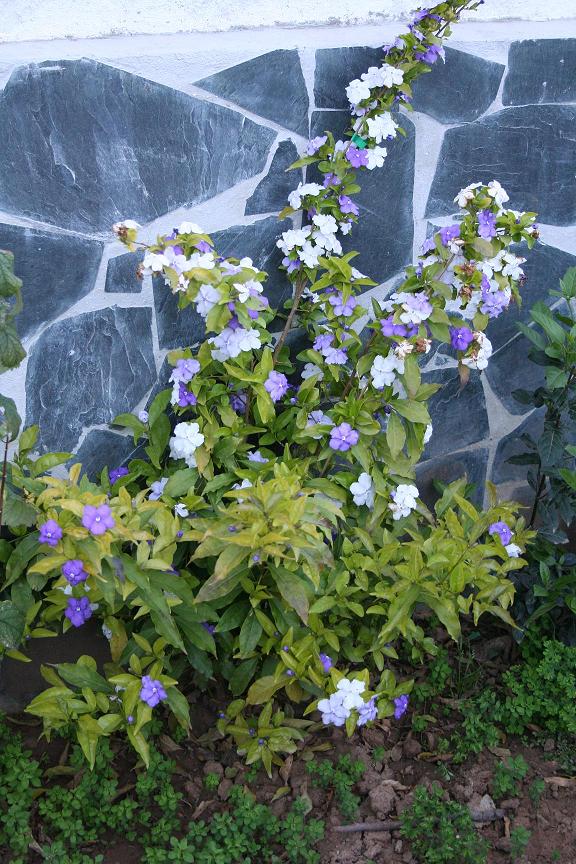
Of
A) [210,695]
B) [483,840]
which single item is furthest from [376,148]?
[483,840]

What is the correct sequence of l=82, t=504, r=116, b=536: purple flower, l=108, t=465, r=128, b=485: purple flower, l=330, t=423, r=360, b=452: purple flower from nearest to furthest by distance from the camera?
l=82, t=504, r=116, b=536: purple flower → l=330, t=423, r=360, b=452: purple flower → l=108, t=465, r=128, b=485: purple flower

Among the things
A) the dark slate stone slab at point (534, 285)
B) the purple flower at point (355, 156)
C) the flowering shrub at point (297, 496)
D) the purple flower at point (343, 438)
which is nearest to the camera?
the flowering shrub at point (297, 496)

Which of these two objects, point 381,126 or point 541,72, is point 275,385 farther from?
point 541,72

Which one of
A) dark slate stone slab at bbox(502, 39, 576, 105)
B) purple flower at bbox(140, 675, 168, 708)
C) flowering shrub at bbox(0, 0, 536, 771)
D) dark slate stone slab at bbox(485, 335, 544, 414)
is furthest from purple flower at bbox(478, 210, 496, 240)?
purple flower at bbox(140, 675, 168, 708)

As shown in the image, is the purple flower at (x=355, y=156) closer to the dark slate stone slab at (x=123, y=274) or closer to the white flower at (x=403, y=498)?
the dark slate stone slab at (x=123, y=274)

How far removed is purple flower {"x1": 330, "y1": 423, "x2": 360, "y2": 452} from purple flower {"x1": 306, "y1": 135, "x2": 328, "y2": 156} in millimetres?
740

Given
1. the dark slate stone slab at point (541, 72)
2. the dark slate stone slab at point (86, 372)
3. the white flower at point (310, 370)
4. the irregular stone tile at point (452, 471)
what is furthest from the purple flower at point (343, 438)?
the dark slate stone slab at point (541, 72)

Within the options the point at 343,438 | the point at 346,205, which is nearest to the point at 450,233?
the point at 346,205

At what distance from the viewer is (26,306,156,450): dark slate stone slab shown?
2.33m

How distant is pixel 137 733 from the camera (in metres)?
2.09

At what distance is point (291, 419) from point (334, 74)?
92 cm

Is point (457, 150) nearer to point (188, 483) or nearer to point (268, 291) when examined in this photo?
point (268, 291)

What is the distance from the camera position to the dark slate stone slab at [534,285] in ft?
9.30

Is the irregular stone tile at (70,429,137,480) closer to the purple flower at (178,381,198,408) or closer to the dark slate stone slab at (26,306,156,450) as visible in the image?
the dark slate stone slab at (26,306,156,450)
